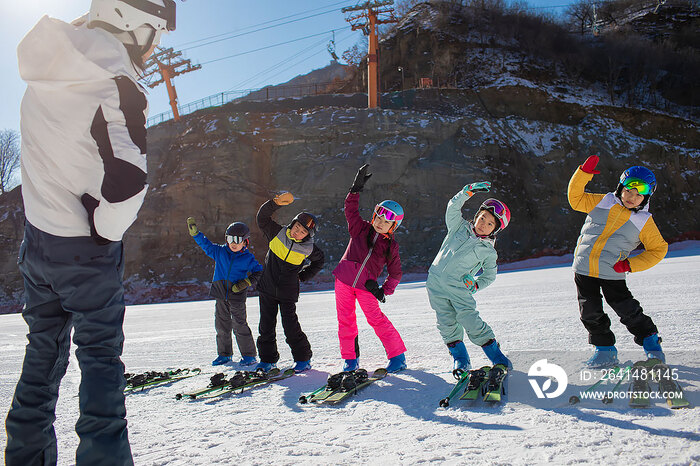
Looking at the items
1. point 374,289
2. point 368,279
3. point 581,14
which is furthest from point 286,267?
point 581,14

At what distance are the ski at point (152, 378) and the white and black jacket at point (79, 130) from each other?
2.66 m

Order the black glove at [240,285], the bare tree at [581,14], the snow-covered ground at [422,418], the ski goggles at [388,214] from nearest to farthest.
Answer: the snow-covered ground at [422,418] < the ski goggles at [388,214] < the black glove at [240,285] < the bare tree at [581,14]

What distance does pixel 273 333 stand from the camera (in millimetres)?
4527

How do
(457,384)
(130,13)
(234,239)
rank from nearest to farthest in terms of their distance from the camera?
1. (130,13)
2. (457,384)
3. (234,239)

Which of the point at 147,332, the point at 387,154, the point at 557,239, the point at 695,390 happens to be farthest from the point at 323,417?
the point at 557,239

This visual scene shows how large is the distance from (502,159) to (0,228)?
2594cm

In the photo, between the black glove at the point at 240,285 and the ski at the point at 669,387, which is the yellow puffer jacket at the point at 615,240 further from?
the black glove at the point at 240,285

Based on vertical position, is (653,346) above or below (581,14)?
below

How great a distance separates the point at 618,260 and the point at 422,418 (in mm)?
2057

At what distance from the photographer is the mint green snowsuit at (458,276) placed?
3631mm

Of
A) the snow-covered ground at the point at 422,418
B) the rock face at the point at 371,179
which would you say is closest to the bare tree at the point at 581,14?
the rock face at the point at 371,179

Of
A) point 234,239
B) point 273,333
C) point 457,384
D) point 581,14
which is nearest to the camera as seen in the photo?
point 457,384

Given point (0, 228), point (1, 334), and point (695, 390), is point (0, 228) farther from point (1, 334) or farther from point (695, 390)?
point (695, 390)

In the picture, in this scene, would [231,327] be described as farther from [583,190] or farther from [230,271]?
[583,190]
